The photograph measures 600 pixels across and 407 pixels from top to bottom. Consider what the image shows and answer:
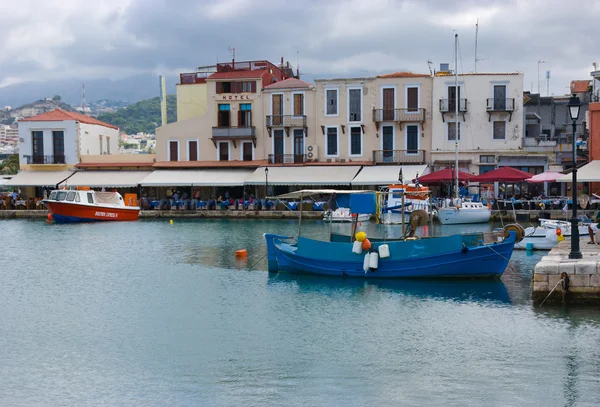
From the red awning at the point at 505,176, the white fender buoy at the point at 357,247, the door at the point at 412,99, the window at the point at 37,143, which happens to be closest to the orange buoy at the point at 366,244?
the white fender buoy at the point at 357,247

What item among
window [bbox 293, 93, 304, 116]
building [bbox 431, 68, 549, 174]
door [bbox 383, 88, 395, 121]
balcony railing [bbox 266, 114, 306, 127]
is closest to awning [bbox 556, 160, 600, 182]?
building [bbox 431, 68, 549, 174]

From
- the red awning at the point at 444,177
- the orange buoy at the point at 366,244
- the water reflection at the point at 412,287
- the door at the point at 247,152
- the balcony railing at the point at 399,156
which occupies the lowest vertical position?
the water reflection at the point at 412,287

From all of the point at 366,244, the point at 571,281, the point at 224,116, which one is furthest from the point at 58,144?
the point at 571,281

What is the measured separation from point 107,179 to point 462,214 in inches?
1052

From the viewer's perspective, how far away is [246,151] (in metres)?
53.2

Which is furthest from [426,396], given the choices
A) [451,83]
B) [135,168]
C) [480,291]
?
[135,168]

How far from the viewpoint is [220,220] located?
47.5 m

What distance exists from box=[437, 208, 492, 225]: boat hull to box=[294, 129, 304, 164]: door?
555 inches

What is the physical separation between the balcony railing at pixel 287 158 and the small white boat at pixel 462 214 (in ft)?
45.6

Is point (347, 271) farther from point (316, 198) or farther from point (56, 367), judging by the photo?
point (316, 198)

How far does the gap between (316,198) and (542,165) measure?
50.0 ft

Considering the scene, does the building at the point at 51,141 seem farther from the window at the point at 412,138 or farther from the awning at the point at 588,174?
the awning at the point at 588,174

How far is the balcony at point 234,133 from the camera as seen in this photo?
171 ft

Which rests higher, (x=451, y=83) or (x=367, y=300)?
(x=451, y=83)
